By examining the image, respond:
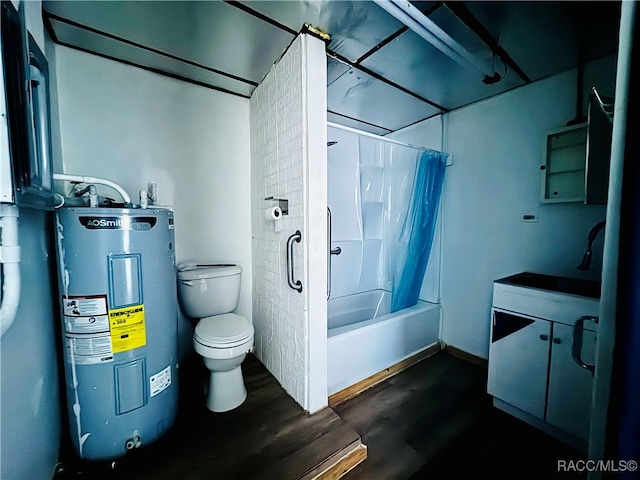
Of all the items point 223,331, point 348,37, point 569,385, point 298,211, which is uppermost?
point 348,37

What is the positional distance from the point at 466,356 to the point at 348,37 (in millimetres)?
2638

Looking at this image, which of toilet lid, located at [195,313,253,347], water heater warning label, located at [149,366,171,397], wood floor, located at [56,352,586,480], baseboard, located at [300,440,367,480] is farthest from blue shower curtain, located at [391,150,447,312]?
water heater warning label, located at [149,366,171,397]

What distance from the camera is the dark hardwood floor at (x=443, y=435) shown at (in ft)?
4.01

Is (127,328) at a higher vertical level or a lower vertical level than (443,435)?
higher

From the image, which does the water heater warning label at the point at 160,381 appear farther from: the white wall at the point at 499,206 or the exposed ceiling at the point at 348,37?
the white wall at the point at 499,206

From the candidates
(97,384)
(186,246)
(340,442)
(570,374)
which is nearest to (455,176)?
(570,374)

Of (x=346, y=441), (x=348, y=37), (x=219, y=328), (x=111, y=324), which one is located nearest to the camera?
(x=111, y=324)

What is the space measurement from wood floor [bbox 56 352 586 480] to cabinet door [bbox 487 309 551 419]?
16cm

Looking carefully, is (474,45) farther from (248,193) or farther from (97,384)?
(97,384)

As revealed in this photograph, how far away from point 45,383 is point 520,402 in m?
2.50

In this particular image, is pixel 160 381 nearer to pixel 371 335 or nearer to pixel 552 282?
pixel 371 335

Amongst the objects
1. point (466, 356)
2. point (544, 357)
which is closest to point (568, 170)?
point (544, 357)

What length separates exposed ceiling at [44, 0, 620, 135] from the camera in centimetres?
118

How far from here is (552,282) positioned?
5.70 feet
